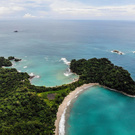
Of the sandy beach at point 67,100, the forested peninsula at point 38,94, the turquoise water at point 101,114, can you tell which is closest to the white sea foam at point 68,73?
the forested peninsula at point 38,94

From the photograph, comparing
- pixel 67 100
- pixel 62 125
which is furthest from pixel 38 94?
pixel 62 125

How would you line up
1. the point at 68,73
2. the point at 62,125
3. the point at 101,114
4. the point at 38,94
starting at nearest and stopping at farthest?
the point at 62,125, the point at 101,114, the point at 38,94, the point at 68,73

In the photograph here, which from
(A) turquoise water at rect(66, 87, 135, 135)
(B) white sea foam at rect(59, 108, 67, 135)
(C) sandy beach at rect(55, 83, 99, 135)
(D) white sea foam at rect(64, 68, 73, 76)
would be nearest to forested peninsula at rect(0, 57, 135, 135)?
(C) sandy beach at rect(55, 83, 99, 135)

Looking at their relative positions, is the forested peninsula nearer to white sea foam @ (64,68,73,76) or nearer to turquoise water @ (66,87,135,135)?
white sea foam @ (64,68,73,76)

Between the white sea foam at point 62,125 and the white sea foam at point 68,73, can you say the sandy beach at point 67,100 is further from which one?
the white sea foam at point 68,73

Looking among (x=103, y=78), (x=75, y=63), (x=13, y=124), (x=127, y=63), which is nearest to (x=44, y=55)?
(x=75, y=63)

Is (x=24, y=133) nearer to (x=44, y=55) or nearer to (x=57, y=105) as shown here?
(x=57, y=105)

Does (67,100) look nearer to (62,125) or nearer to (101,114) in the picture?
(62,125)
